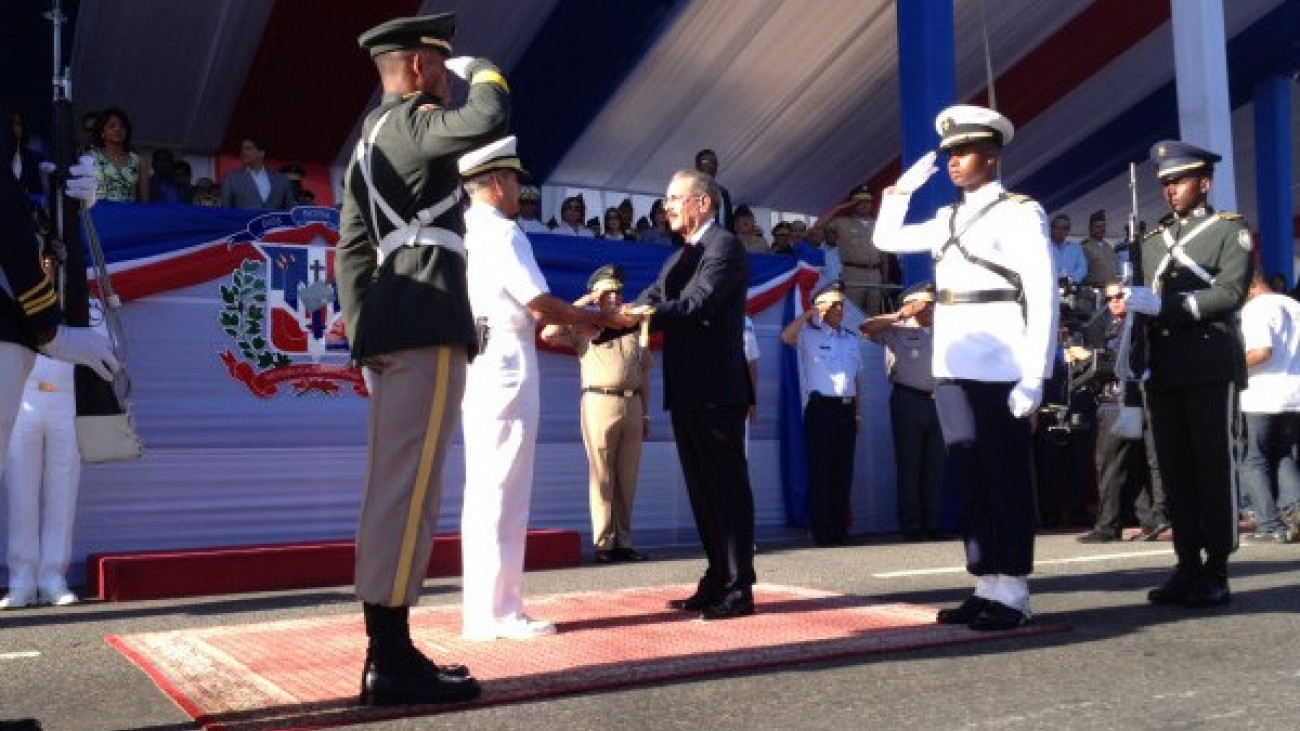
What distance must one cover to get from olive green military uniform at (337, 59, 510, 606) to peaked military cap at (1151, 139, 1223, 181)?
3.12m

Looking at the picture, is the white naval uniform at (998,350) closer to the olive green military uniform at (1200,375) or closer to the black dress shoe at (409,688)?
the olive green military uniform at (1200,375)

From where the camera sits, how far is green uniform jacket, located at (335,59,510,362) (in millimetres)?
3721

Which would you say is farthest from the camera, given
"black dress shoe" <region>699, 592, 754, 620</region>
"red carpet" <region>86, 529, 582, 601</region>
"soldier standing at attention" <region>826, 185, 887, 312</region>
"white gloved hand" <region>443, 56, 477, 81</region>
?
"soldier standing at attention" <region>826, 185, 887, 312</region>

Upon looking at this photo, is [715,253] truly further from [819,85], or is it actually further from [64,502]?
[819,85]

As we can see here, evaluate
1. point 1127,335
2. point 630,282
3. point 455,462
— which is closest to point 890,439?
point 630,282

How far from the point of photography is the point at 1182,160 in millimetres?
5609

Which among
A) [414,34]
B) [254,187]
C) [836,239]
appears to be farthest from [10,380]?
[836,239]

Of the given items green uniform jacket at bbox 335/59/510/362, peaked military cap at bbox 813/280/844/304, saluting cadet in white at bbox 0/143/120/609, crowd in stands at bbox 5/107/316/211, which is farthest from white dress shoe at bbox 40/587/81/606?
peaked military cap at bbox 813/280/844/304

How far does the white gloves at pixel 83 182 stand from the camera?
3.93 metres

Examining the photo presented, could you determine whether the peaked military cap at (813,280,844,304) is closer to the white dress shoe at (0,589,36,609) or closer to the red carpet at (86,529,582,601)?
the red carpet at (86,529,582,601)

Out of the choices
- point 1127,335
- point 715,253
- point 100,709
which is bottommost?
point 100,709

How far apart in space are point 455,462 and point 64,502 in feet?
7.96

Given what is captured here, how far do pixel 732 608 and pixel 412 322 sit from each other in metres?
2.05

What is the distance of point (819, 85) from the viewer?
1426 cm
